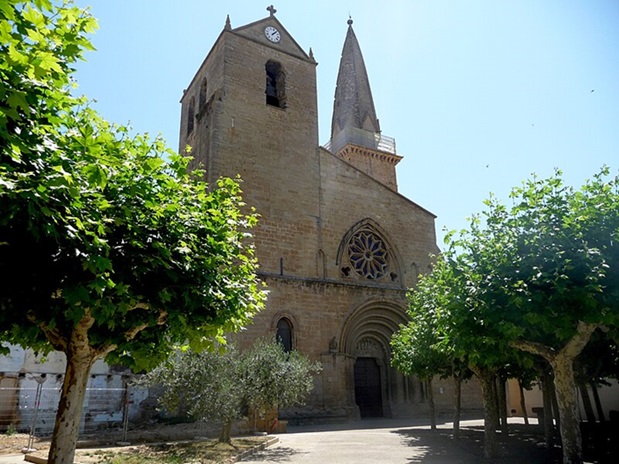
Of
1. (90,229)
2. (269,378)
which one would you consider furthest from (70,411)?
(269,378)

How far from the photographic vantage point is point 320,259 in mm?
22672

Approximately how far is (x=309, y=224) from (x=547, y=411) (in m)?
12.7

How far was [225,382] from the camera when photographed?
12500mm

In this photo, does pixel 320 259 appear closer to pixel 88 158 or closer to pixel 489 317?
pixel 489 317

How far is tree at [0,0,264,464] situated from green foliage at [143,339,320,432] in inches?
154

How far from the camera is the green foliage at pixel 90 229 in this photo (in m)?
4.16

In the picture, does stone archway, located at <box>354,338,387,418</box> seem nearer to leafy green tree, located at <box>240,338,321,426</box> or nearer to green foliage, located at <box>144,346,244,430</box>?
leafy green tree, located at <box>240,338,321,426</box>

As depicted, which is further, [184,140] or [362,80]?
[362,80]

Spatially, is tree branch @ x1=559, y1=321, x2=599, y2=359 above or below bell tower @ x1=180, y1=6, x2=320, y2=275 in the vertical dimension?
below

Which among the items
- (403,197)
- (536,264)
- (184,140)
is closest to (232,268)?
(536,264)

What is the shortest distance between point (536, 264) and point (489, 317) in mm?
1325

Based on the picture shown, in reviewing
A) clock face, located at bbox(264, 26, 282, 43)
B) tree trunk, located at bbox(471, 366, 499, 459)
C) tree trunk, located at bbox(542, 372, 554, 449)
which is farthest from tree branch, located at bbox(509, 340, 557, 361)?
clock face, located at bbox(264, 26, 282, 43)

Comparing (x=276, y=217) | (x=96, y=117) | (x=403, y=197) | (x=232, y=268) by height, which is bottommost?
(x=232, y=268)

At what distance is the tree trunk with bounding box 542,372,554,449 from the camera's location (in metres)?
12.4
